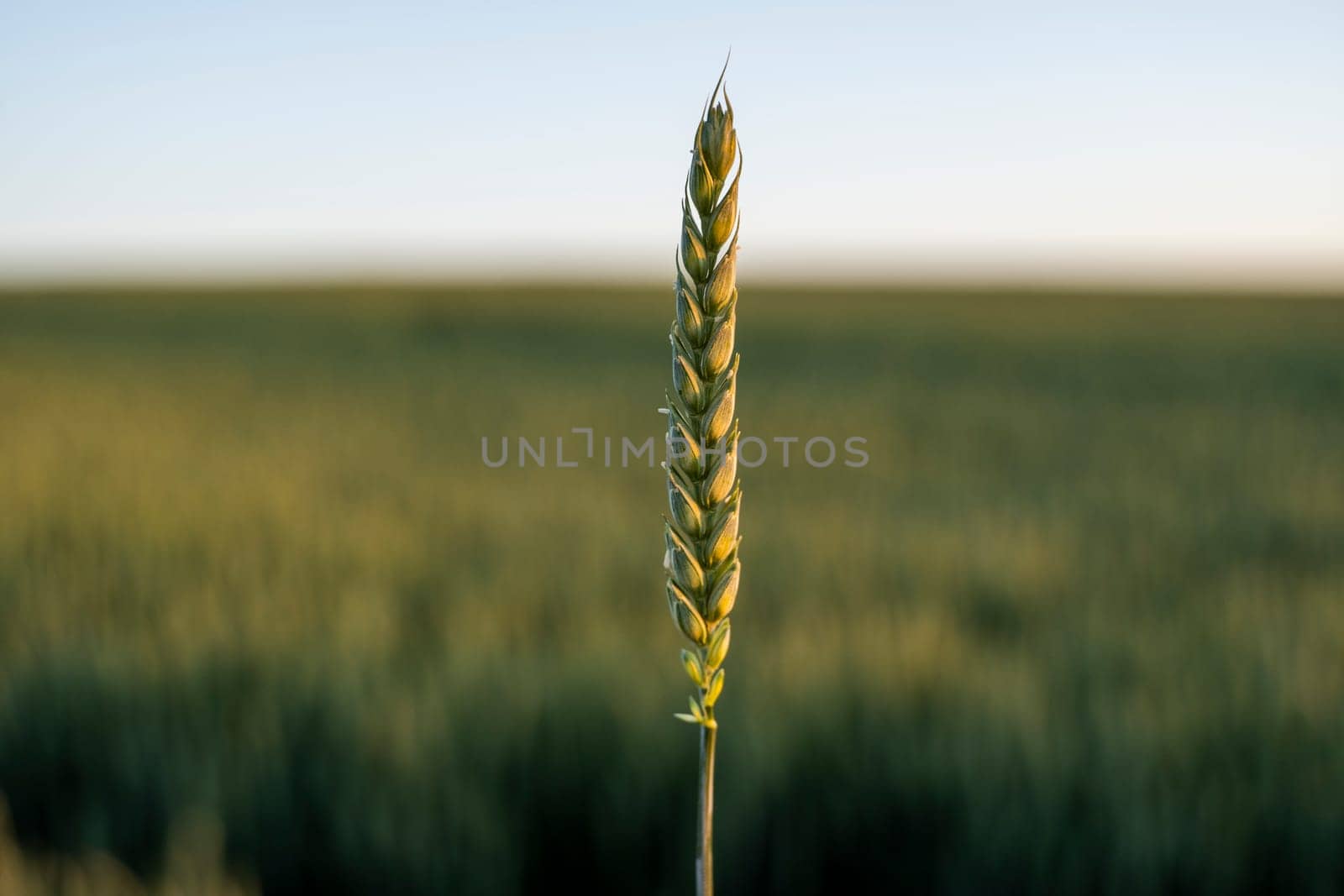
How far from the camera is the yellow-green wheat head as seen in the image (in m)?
0.36

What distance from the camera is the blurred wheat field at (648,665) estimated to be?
178 centimetres

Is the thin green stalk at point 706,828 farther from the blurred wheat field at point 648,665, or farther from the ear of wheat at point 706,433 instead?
the blurred wheat field at point 648,665

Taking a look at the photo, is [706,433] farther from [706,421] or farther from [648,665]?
[648,665]

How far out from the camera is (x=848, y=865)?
5.87 ft

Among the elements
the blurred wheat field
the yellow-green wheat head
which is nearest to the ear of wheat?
the yellow-green wheat head

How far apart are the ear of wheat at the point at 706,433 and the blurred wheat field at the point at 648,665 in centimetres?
150

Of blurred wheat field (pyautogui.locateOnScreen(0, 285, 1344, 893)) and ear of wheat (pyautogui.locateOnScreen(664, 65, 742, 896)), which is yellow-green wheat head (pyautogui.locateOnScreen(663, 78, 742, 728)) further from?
blurred wheat field (pyautogui.locateOnScreen(0, 285, 1344, 893))

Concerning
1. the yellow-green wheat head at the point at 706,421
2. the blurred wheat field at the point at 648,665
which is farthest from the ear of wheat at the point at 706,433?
the blurred wheat field at the point at 648,665

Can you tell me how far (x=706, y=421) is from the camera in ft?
1.27

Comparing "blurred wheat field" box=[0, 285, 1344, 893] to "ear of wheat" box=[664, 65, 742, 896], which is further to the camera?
"blurred wheat field" box=[0, 285, 1344, 893]

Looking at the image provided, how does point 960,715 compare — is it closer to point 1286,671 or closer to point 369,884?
point 1286,671

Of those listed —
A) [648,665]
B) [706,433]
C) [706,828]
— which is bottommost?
[648,665]

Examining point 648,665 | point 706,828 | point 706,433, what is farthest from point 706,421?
point 648,665

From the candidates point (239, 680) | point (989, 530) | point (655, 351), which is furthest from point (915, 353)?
point (239, 680)
